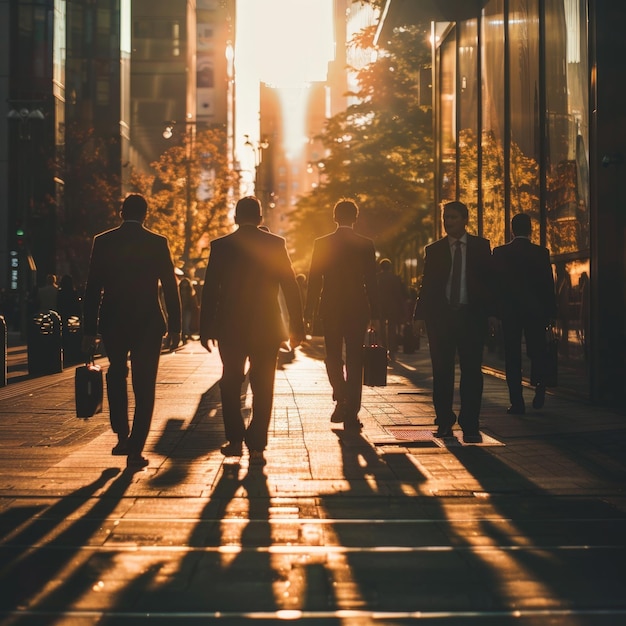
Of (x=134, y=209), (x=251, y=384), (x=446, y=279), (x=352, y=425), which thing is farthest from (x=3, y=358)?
(x=251, y=384)

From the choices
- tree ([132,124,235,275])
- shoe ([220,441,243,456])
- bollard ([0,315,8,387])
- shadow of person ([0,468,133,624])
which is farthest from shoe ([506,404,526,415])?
tree ([132,124,235,275])

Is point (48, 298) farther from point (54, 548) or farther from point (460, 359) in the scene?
point (54, 548)

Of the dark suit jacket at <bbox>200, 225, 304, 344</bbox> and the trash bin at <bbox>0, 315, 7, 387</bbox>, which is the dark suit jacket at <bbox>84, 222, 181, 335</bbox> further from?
the trash bin at <bbox>0, 315, 7, 387</bbox>

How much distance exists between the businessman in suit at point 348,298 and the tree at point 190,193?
50717 millimetres

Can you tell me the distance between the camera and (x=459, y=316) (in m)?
9.54

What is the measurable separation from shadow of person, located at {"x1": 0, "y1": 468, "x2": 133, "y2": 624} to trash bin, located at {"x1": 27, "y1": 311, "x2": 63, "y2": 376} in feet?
36.9

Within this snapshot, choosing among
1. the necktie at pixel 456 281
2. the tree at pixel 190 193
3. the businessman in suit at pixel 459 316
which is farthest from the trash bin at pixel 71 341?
the tree at pixel 190 193

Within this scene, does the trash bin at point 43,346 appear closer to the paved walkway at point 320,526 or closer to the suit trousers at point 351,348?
the paved walkway at point 320,526

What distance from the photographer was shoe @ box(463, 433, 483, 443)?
928 centimetres

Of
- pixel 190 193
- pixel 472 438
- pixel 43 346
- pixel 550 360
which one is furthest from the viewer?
pixel 190 193

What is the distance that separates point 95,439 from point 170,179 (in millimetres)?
54503

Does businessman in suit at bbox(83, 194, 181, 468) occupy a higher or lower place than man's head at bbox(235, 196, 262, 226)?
lower

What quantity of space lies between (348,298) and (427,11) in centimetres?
1138

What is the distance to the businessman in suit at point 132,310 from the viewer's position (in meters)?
8.08
